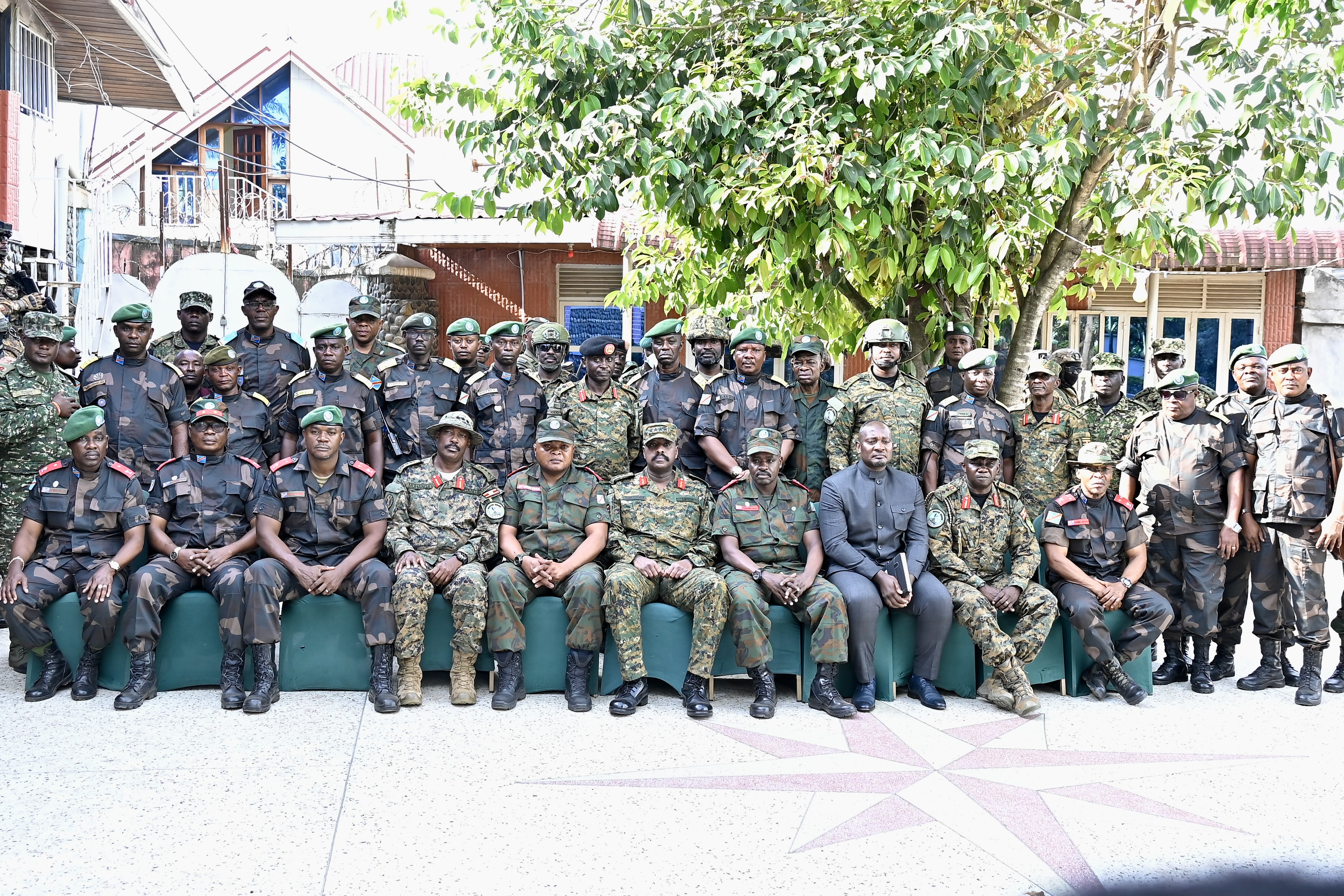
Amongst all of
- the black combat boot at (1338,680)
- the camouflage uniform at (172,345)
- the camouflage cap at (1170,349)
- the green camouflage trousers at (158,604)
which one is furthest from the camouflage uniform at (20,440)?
the black combat boot at (1338,680)

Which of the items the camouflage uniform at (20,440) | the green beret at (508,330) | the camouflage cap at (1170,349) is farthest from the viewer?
the camouflage cap at (1170,349)

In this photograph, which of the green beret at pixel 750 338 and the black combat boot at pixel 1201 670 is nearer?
the black combat boot at pixel 1201 670

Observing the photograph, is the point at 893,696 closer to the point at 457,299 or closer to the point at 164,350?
the point at 164,350

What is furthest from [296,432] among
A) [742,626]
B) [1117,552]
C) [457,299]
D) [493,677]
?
[457,299]

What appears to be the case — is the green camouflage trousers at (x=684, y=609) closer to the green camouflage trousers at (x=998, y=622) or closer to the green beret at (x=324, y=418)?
the green camouflage trousers at (x=998, y=622)

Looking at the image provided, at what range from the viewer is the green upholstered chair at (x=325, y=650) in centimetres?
629

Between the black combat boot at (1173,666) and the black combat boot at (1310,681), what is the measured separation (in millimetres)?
569

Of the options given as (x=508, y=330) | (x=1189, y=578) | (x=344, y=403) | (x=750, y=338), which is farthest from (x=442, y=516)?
(x=1189, y=578)

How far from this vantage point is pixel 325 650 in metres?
6.30

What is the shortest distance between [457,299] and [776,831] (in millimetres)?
13454

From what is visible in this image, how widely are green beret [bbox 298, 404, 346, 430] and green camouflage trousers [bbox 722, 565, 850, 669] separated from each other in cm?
224

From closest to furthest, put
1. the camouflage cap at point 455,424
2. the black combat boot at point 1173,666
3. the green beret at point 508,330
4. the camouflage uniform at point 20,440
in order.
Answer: the camouflage cap at point 455,424 → the black combat boot at point 1173,666 → the camouflage uniform at point 20,440 → the green beret at point 508,330

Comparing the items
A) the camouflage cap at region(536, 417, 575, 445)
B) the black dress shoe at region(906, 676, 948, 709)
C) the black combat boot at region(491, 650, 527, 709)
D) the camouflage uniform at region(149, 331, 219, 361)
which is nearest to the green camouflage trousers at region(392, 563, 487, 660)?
the black combat boot at region(491, 650, 527, 709)

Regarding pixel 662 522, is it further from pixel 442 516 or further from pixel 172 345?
pixel 172 345
